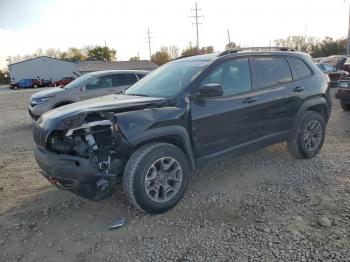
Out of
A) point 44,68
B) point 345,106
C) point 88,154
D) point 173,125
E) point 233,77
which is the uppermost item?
point 44,68

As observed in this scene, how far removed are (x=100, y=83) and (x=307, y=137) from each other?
6.14 m

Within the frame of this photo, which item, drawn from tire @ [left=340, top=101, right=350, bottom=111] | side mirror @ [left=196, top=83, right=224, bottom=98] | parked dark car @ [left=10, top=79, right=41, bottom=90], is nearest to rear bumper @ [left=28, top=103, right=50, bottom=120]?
side mirror @ [left=196, top=83, right=224, bottom=98]

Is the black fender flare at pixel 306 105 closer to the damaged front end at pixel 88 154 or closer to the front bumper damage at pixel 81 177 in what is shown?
the damaged front end at pixel 88 154

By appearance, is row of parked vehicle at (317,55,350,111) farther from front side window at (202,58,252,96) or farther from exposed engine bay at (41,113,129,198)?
exposed engine bay at (41,113,129,198)

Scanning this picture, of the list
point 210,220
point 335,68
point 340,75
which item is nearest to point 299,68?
point 210,220

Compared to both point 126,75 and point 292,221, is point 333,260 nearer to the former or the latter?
point 292,221

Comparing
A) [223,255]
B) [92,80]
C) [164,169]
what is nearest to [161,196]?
[164,169]

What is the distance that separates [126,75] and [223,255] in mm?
7470

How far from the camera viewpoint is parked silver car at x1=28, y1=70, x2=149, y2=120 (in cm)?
886

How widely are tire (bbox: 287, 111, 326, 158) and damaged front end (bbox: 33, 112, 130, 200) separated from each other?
2.88 meters

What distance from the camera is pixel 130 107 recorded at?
3607mm

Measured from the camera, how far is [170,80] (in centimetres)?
433

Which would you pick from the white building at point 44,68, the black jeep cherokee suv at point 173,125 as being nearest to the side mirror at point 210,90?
the black jeep cherokee suv at point 173,125

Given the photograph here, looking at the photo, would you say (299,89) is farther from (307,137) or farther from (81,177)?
(81,177)
